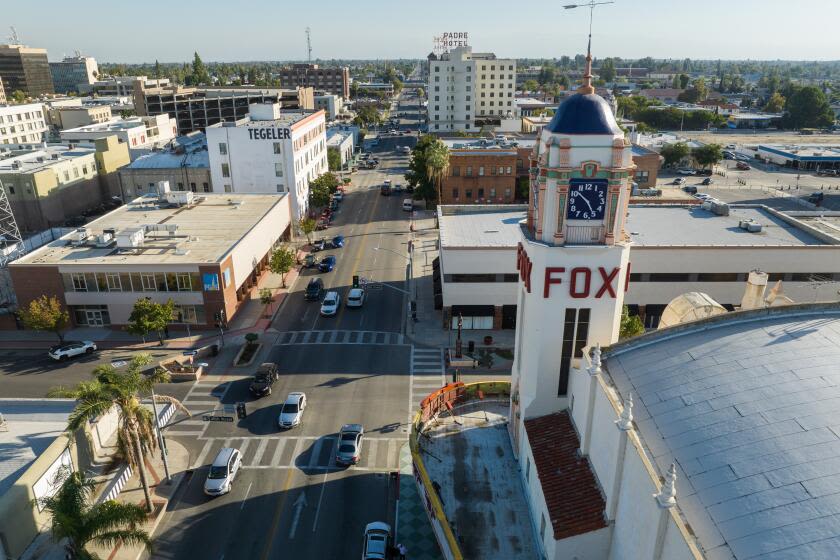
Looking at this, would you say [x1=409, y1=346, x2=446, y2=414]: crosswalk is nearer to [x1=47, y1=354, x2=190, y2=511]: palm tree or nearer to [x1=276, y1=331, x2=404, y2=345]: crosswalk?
[x1=276, y1=331, x2=404, y2=345]: crosswalk

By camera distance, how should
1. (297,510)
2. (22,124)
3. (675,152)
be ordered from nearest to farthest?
1. (297,510)
2. (675,152)
3. (22,124)

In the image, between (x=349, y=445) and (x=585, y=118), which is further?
(x=349, y=445)

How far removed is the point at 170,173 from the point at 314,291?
158 feet

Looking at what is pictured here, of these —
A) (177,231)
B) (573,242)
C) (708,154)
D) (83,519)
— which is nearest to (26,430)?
(83,519)

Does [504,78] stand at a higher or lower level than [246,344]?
higher

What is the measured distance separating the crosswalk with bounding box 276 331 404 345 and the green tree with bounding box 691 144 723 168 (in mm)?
118165

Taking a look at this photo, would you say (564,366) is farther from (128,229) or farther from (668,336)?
(128,229)

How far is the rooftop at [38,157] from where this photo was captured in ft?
307

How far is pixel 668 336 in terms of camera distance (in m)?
25.1

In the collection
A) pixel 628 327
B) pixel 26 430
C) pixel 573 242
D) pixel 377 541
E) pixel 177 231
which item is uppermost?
pixel 573 242

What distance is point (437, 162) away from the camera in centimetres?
9450

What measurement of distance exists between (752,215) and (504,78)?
5151 inches

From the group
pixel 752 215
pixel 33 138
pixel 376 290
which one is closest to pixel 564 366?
pixel 376 290

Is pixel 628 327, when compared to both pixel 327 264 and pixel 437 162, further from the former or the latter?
pixel 437 162
